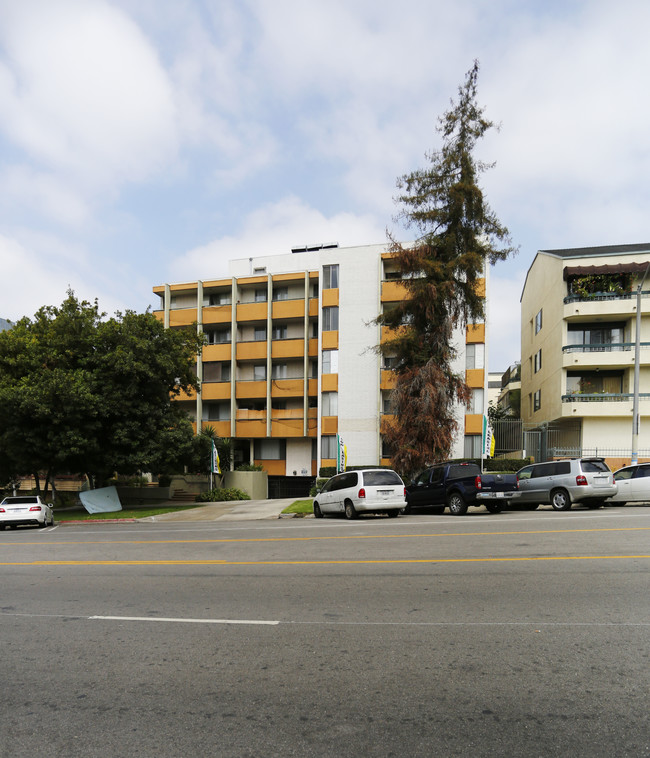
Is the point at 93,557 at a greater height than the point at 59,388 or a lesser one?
lesser

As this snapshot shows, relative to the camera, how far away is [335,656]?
19.2 feet

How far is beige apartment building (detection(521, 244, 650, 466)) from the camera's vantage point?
36719mm

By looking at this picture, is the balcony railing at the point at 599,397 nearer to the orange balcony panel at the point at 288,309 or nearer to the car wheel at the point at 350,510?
the orange balcony panel at the point at 288,309

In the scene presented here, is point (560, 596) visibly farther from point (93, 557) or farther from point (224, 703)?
point (93, 557)

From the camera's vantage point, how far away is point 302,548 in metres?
14.0

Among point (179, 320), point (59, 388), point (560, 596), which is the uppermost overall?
point (179, 320)

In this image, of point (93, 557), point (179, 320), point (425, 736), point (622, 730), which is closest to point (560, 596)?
point (622, 730)

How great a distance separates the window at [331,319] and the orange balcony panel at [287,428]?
6.62 metres

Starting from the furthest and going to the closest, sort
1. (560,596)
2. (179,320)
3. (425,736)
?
(179,320) < (560,596) < (425,736)

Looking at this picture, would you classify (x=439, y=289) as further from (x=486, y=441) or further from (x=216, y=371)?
(x=216, y=371)

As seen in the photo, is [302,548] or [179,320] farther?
[179,320]

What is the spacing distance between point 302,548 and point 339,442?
19379 mm

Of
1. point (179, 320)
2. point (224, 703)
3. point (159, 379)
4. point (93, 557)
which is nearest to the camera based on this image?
point (224, 703)

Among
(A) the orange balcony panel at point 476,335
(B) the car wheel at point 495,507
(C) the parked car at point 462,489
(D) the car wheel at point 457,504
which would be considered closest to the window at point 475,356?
(A) the orange balcony panel at point 476,335
